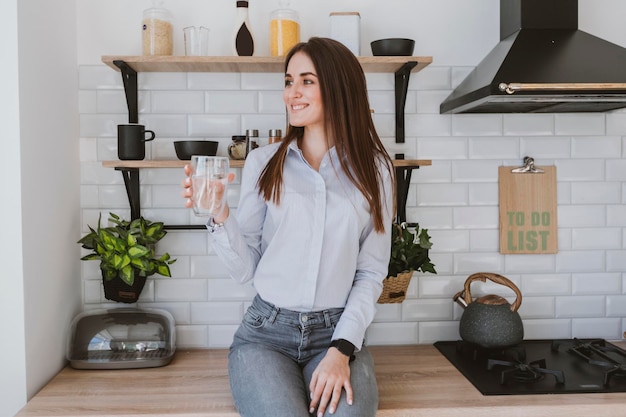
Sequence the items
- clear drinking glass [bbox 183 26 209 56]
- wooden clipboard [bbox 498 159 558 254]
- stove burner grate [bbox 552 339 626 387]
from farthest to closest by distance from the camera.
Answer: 1. wooden clipboard [bbox 498 159 558 254]
2. clear drinking glass [bbox 183 26 209 56]
3. stove burner grate [bbox 552 339 626 387]

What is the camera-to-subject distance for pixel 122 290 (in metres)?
2.30

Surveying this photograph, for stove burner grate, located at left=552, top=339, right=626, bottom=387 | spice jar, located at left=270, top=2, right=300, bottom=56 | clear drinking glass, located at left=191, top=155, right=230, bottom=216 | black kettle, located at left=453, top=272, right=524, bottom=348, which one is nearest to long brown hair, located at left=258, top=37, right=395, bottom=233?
spice jar, located at left=270, top=2, right=300, bottom=56

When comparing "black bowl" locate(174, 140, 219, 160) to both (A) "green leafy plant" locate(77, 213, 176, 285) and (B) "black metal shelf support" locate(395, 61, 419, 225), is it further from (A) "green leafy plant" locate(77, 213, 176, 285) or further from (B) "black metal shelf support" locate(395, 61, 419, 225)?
(B) "black metal shelf support" locate(395, 61, 419, 225)

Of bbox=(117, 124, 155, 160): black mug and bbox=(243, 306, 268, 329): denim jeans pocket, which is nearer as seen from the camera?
bbox=(243, 306, 268, 329): denim jeans pocket

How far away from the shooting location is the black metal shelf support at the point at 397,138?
2.33m

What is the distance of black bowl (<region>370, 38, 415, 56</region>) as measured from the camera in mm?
2223

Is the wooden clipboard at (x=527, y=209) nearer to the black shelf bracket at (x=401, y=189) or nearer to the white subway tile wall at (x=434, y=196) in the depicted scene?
the white subway tile wall at (x=434, y=196)

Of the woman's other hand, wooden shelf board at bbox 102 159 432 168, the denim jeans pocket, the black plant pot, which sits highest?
wooden shelf board at bbox 102 159 432 168

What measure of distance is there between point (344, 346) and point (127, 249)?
2.89 ft

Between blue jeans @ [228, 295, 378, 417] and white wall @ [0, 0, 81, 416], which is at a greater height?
white wall @ [0, 0, 81, 416]

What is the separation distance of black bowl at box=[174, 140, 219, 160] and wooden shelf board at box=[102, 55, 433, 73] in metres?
0.28

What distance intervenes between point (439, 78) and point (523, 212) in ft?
2.03

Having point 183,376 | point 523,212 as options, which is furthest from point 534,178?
point 183,376

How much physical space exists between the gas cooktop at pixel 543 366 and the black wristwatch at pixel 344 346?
44 cm
